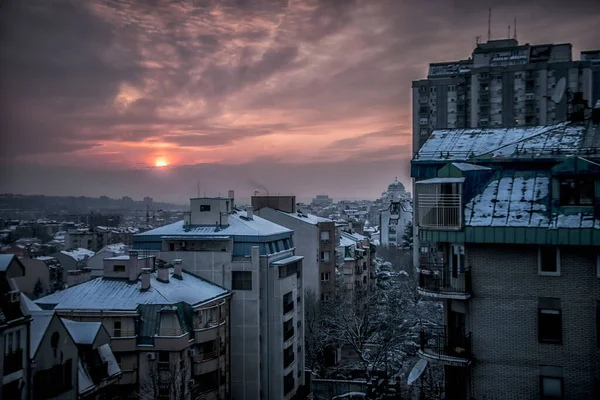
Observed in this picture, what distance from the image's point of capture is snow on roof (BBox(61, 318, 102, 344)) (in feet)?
56.8

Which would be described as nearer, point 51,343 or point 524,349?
point 524,349

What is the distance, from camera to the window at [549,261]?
1302 cm

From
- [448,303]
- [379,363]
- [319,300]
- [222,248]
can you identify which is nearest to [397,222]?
[319,300]

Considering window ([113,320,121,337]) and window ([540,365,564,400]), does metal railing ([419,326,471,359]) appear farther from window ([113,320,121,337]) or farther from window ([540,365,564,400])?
window ([113,320,121,337])

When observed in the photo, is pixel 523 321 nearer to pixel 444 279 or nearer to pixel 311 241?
pixel 444 279

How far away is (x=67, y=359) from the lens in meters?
16.2

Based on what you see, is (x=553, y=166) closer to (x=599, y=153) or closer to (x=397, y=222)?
(x=599, y=153)

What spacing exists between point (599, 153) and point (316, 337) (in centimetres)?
2724

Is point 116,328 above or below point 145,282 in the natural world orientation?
below

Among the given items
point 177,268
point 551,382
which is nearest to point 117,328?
point 177,268

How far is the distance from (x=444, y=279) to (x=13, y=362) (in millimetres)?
10413

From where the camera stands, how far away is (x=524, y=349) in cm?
1321

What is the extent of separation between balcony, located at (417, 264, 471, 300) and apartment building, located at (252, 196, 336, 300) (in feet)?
97.1

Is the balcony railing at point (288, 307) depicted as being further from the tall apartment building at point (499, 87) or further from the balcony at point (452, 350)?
the tall apartment building at point (499, 87)
